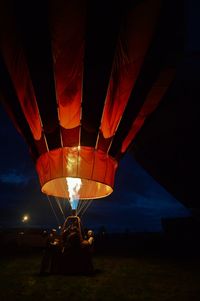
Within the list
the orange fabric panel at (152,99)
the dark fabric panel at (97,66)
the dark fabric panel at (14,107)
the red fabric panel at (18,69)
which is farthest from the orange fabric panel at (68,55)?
the orange fabric panel at (152,99)

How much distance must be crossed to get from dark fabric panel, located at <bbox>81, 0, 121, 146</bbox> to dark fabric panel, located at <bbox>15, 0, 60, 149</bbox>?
857 millimetres

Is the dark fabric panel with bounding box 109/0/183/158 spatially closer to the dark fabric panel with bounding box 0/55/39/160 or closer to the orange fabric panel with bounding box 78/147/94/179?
the orange fabric panel with bounding box 78/147/94/179

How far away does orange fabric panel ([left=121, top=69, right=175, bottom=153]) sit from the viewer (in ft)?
24.9

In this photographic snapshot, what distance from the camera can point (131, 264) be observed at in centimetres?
886

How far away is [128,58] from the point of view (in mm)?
6773

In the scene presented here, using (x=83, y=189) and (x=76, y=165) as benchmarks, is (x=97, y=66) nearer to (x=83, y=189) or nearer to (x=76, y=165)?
(x=76, y=165)

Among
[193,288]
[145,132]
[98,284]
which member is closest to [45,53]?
[98,284]

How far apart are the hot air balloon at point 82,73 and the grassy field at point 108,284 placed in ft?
7.99

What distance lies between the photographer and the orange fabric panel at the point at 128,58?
19.9 ft

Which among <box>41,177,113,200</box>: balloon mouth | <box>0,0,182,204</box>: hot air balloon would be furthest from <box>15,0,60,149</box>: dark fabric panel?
<box>41,177,113,200</box>: balloon mouth

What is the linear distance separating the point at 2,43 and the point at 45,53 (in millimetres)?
1183

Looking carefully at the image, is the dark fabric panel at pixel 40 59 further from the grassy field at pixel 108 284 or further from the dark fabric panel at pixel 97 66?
the grassy field at pixel 108 284

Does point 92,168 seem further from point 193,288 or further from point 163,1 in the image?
point 163,1

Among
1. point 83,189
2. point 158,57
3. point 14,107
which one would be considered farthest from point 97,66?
point 83,189
